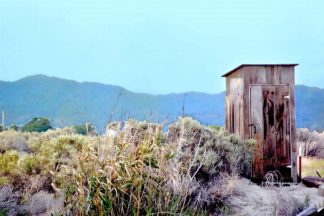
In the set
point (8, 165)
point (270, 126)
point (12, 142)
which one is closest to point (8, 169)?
point (8, 165)

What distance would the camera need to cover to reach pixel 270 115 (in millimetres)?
8086

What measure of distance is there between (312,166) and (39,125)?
21.6 feet

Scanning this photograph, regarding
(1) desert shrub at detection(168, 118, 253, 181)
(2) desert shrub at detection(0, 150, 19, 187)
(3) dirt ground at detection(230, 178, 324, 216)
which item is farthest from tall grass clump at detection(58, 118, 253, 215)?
(1) desert shrub at detection(168, 118, 253, 181)

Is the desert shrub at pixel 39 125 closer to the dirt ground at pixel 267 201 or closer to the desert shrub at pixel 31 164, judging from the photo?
the desert shrub at pixel 31 164

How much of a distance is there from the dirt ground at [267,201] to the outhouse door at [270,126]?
1062mm

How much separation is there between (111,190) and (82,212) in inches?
11.1

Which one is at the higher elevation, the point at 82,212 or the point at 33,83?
the point at 33,83

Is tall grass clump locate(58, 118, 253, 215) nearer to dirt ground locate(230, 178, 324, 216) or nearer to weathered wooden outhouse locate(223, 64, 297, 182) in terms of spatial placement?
dirt ground locate(230, 178, 324, 216)

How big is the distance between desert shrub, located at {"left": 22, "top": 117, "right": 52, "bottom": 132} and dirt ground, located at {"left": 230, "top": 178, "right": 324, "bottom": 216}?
20.6ft

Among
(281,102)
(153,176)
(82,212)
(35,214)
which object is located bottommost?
(35,214)

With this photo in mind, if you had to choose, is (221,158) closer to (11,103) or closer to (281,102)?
(281,102)

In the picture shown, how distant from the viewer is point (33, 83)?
19422mm

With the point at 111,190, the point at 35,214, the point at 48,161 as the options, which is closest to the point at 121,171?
the point at 111,190

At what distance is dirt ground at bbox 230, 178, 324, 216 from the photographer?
516 cm
